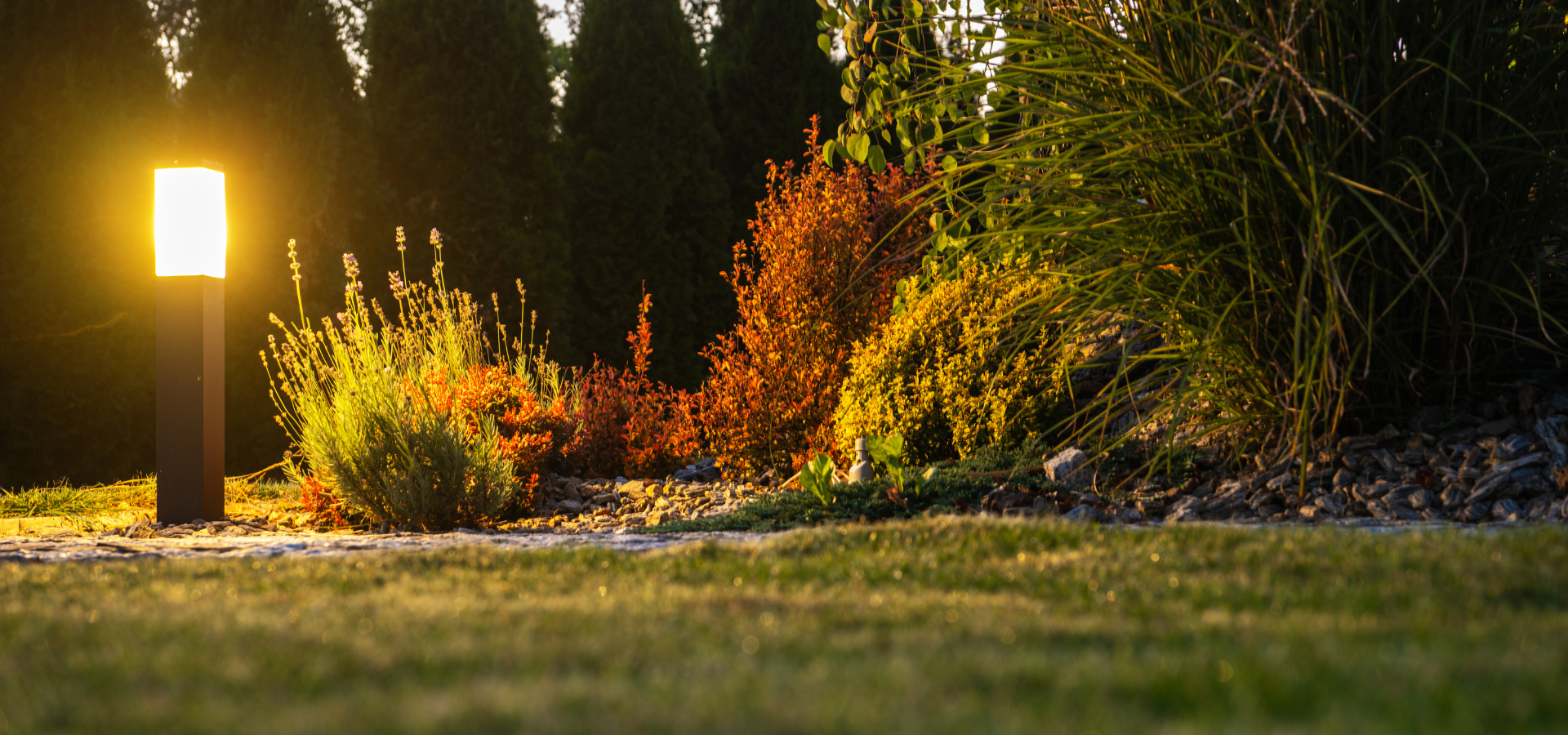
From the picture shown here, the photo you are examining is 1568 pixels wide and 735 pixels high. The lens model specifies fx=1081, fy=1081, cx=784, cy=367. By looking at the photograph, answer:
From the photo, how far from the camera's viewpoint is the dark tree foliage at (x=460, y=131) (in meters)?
10.5

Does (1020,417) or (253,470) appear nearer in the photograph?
(1020,417)

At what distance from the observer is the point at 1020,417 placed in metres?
5.10

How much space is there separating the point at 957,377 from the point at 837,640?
3618 millimetres

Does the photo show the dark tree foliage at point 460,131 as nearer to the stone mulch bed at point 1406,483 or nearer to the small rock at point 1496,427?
the stone mulch bed at point 1406,483

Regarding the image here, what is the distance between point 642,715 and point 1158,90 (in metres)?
3.19

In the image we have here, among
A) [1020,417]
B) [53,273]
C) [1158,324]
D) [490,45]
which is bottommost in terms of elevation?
[1020,417]

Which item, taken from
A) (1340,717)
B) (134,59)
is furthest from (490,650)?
(134,59)

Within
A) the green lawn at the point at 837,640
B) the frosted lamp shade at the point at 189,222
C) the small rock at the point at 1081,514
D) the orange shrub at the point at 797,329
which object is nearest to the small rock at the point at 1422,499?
the green lawn at the point at 837,640

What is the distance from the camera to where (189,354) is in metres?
5.16

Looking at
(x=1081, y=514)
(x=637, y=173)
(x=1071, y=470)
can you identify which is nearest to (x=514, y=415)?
(x=1071, y=470)

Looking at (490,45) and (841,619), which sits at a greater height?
(490,45)

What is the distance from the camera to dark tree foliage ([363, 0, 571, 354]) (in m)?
10.5

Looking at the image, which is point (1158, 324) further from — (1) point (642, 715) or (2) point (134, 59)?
(2) point (134, 59)

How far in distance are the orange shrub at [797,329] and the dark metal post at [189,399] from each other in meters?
2.76
